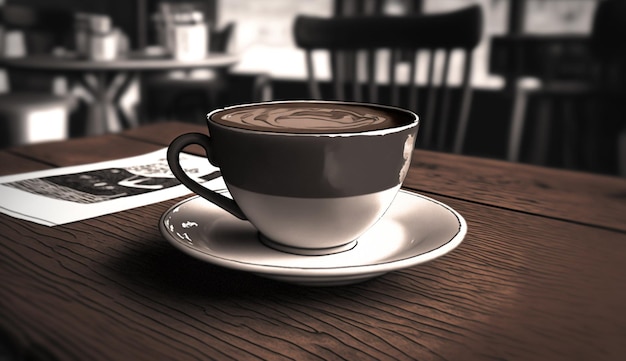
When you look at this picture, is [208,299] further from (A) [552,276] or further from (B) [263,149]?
(A) [552,276]

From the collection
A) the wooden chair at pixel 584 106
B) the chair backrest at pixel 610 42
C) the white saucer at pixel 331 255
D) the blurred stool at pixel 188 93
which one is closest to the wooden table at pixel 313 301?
the white saucer at pixel 331 255

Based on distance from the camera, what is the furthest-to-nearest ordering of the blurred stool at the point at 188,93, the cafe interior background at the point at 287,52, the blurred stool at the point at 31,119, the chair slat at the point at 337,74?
the blurred stool at the point at 188,93 < the cafe interior background at the point at 287,52 < the blurred stool at the point at 31,119 < the chair slat at the point at 337,74

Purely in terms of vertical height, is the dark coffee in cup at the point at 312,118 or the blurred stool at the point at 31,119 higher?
the dark coffee in cup at the point at 312,118

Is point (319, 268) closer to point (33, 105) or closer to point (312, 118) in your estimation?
point (312, 118)

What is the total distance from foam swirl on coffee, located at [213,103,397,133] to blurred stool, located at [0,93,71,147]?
7.59ft

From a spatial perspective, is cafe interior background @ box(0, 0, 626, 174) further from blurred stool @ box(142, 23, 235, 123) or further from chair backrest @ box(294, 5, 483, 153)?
chair backrest @ box(294, 5, 483, 153)

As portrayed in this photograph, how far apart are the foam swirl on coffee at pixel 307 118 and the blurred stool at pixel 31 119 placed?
231cm

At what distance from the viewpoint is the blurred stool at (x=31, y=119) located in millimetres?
2455

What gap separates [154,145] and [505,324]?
565 millimetres

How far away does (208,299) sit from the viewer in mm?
323

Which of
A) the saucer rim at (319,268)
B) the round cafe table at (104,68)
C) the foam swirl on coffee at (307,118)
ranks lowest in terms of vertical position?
the round cafe table at (104,68)

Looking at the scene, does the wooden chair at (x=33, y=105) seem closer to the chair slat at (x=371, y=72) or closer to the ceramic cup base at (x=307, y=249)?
the chair slat at (x=371, y=72)

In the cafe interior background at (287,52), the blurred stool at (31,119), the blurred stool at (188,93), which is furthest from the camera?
the blurred stool at (188,93)

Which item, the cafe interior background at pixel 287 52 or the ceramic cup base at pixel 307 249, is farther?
the cafe interior background at pixel 287 52
